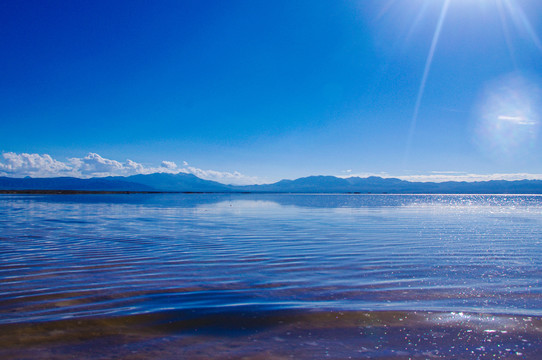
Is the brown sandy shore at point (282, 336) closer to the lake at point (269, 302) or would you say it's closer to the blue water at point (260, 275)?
the lake at point (269, 302)

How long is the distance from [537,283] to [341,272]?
5453mm

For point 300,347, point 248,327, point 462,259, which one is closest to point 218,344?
point 248,327

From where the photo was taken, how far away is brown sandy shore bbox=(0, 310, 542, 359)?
17.1 feet

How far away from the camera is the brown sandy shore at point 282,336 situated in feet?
17.1

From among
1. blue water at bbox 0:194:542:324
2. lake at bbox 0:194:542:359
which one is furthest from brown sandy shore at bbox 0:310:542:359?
blue water at bbox 0:194:542:324

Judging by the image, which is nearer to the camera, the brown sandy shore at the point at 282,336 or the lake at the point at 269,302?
the brown sandy shore at the point at 282,336

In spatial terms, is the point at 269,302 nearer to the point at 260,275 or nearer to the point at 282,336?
the point at 282,336

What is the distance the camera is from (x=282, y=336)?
19.3ft

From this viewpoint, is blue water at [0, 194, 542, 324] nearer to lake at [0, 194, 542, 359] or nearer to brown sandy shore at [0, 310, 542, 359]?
lake at [0, 194, 542, 359]

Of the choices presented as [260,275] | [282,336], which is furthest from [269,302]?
[260,275]

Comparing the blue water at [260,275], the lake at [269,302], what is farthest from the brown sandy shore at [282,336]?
the blue water at [260,275]

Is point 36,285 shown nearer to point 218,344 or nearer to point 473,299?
point 218,344

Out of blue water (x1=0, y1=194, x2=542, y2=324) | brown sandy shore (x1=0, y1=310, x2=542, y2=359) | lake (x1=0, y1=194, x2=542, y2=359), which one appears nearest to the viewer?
brown sandy shore (x1=0, y1=310, x2=542, y2=359)

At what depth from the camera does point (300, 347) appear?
5.48 metres
